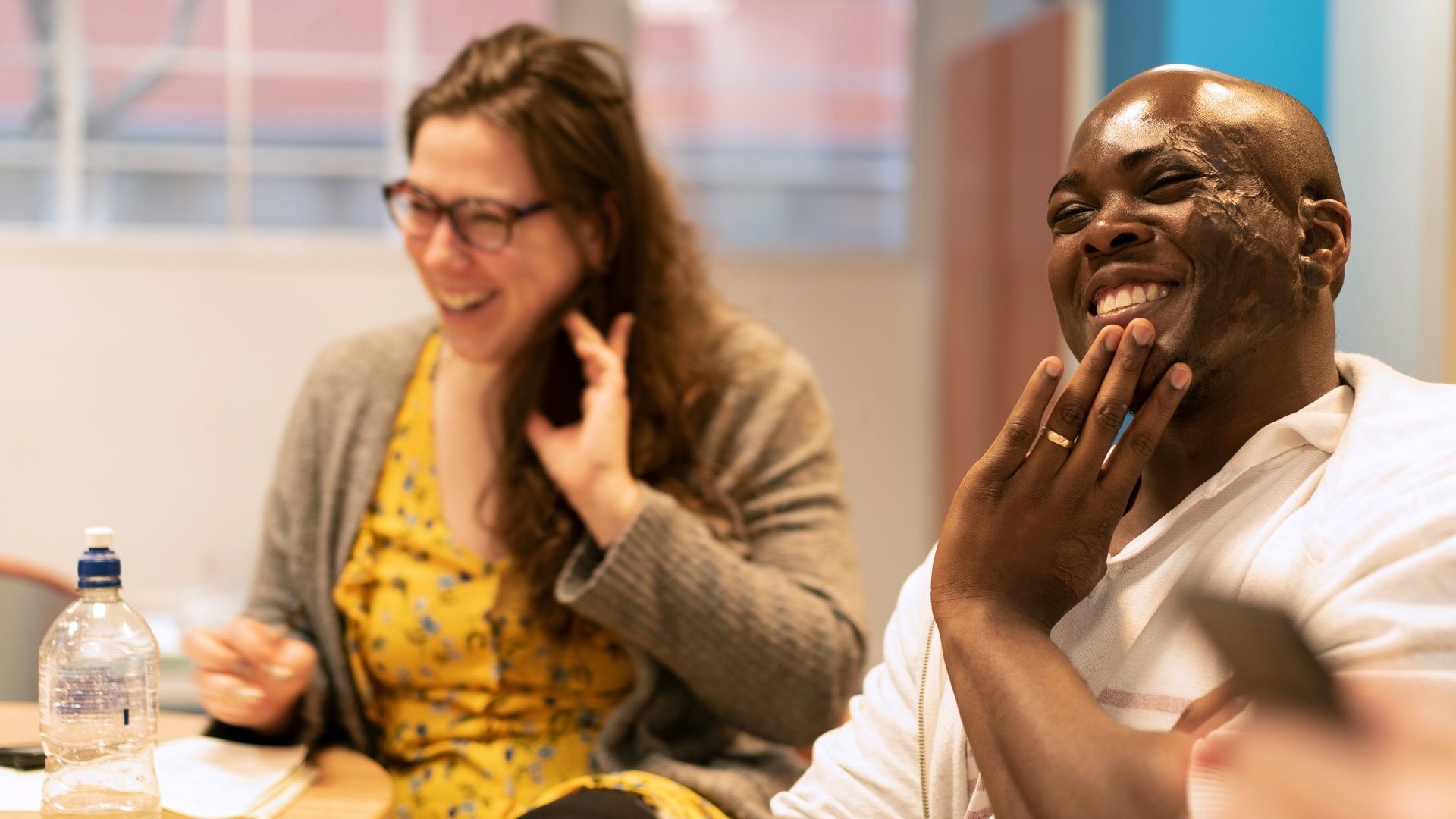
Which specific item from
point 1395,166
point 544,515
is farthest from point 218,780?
point 1395,166

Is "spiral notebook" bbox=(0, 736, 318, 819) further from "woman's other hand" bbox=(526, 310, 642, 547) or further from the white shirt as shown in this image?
the white shirt

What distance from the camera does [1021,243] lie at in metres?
3.60

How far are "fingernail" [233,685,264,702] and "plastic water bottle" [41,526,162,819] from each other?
22cm

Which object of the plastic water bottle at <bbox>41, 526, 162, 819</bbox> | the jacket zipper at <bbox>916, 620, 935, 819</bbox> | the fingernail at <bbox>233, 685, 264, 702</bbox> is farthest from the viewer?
the fingernail at <bbox>233, 685, 264, 702</bbox>

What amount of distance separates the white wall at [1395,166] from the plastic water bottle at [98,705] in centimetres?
177

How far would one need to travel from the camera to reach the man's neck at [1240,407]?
39.4 inches

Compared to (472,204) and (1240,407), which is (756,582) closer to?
(472,204)

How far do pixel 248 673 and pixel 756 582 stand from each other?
0.61 m

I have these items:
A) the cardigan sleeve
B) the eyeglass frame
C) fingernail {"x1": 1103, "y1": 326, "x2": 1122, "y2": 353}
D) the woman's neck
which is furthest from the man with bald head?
the woman's neck

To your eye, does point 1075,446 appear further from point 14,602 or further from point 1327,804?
point 14,602

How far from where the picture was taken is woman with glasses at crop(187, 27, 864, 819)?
1.69 metres

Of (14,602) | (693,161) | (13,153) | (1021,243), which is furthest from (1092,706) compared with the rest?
(13,153)

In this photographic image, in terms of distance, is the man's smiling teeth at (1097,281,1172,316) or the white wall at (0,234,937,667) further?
the white wall at (0,234,937,667)

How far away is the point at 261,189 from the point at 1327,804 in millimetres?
4061
